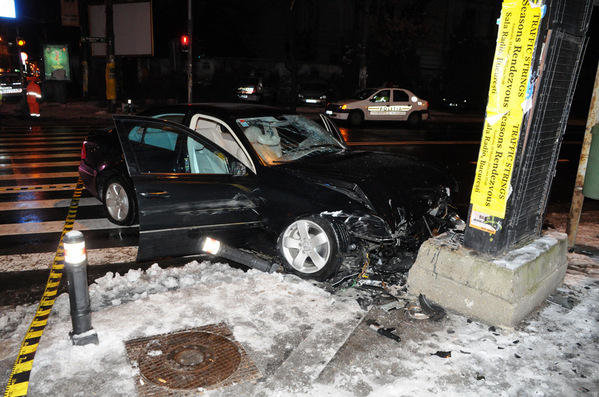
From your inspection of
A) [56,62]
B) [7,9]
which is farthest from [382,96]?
[7,9]

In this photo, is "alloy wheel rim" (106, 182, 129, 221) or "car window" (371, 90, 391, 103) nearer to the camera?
"alloy wheel rim" (106, 182, 129, 221)

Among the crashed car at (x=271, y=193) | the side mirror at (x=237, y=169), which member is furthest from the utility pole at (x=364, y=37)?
the side mirror at (x=237, y=169)

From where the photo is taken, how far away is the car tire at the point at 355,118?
65.7ft

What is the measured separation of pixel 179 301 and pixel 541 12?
12.4 feet

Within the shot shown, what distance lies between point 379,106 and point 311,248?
16588mm

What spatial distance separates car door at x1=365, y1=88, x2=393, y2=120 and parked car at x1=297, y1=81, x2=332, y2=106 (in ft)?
28.1

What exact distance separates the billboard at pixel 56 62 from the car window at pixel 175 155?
2392 centimetres

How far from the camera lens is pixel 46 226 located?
6484 mm

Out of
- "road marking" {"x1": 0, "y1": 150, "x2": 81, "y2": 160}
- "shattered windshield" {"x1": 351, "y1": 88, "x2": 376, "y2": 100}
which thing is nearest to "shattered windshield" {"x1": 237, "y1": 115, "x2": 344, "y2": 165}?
"road marking" {"x1": 0, "y1": 150, "x2": 81, "y2": 160}

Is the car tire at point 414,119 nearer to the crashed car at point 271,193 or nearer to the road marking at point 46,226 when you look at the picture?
the crashed car at point 271,193

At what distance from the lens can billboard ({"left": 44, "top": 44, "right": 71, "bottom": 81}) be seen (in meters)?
26.0

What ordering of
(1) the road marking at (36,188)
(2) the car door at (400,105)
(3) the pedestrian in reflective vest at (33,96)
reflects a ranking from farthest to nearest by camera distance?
(2) the car door at (400,105) < (3) the pedestrian in reflective vest at (33,96) < (1) the road marking at (36,188)

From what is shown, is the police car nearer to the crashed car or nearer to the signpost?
the crashed car

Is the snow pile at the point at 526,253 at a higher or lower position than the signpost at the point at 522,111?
lower
